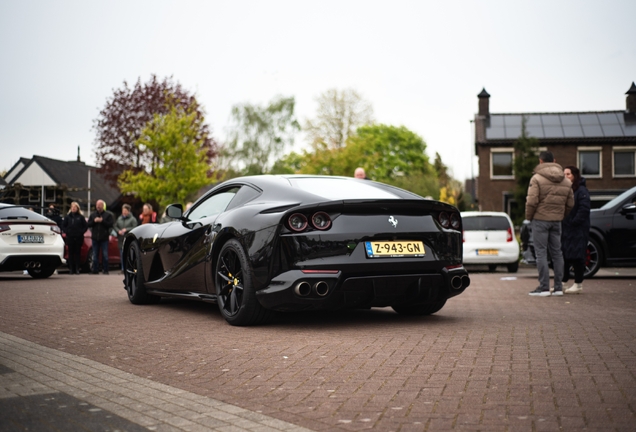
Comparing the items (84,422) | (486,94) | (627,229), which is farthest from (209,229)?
(486,94)

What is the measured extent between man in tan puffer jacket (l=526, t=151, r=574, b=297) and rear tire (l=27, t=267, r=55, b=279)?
403 inches

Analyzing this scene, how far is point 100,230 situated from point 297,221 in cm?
1381

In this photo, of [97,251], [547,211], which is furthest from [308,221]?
[97,251]

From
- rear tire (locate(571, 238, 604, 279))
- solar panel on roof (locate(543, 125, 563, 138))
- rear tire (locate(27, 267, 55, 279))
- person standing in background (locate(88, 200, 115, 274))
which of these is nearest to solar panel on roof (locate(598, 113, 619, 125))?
solar panel on roof (locate(543, 125, 563, 138))

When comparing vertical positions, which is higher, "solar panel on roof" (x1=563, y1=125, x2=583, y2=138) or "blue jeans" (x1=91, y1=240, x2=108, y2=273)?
"solar panel on roof" (x1=563, y1=125, x2=583, y2=138)

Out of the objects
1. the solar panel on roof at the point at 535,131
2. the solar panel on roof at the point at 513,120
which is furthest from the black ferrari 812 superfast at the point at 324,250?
the solar panel on roof at the point at 513,120

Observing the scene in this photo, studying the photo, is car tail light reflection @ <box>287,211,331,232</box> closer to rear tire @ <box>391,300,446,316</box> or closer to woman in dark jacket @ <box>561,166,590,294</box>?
rear tire @ <box>391,300,446,316</box>

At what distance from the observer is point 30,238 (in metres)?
15.7

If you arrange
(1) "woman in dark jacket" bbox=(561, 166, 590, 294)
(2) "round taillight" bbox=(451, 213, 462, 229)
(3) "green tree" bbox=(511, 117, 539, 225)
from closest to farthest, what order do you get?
(2) "round taillight" bbox=(451, 213, 462, 229) < (1) "woman in dark jacket" bbox=(561, 166, 590, 294) < (3) "green tree" bbox=(511, 117, 539, 225)

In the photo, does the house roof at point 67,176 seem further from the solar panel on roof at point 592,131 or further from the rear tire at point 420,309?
the rear tire at point 420,309

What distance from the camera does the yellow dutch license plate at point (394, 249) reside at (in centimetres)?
676

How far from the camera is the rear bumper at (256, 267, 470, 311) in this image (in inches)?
259

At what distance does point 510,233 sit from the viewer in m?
19.3

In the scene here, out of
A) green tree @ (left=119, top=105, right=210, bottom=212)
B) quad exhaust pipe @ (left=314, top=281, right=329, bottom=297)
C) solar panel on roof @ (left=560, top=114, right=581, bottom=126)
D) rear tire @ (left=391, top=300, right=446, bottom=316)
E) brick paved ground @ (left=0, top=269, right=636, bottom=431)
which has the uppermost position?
solar panel on roof @ (left=560, top=114, right=581, bottom=126)
